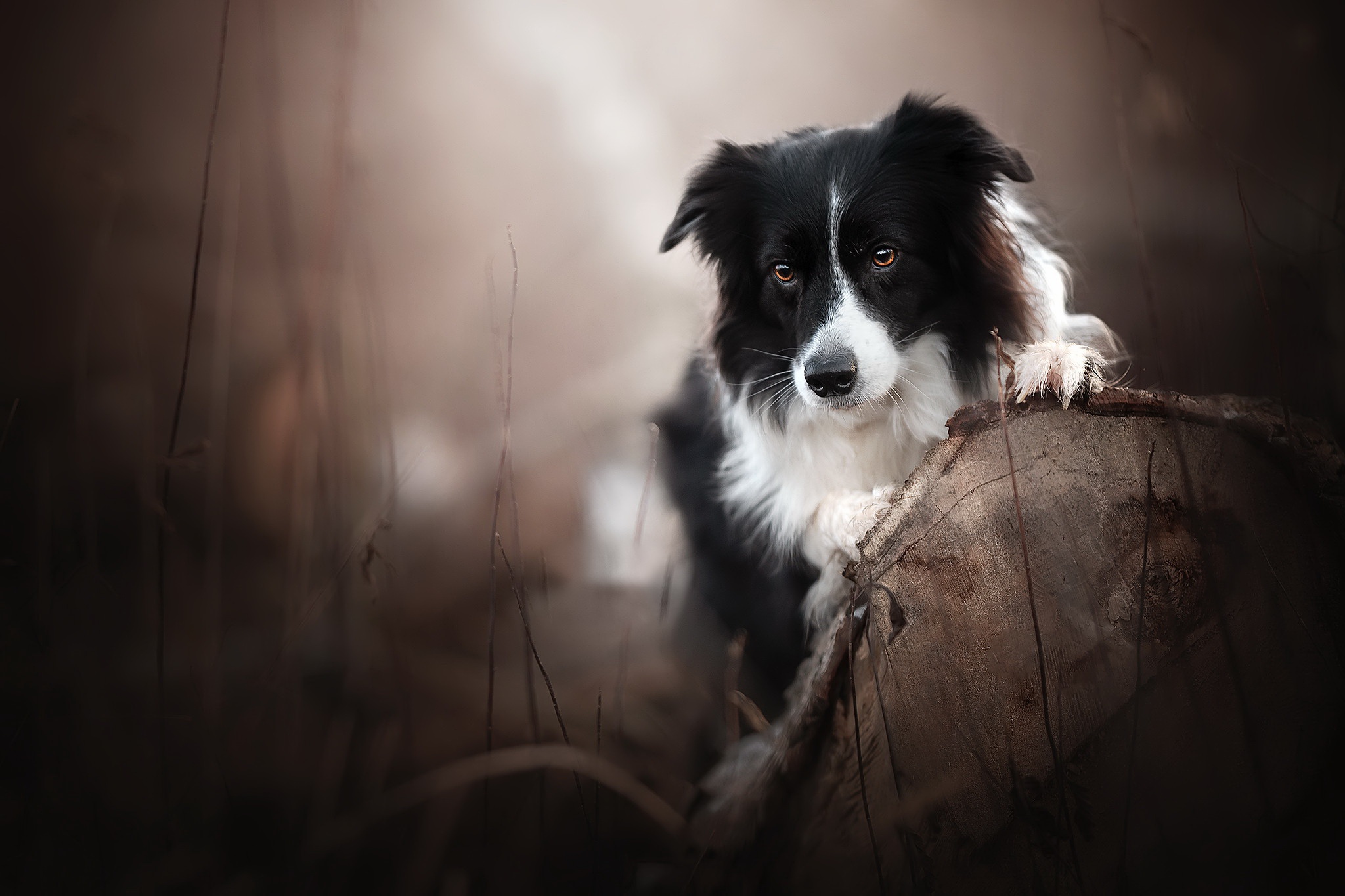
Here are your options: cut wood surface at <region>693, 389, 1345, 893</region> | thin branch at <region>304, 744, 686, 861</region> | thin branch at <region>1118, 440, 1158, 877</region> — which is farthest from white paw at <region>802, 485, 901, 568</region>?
Answer: thin branch at <region>304, 744, 686, 861</region>

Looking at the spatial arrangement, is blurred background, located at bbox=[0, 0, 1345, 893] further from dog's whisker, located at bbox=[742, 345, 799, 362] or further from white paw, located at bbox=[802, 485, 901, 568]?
white paw, located at bbox=[802, 485, 901, 568]

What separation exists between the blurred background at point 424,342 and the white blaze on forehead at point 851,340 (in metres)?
0.55

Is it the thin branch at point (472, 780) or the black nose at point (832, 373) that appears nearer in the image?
the thin branch at point (472, 780)

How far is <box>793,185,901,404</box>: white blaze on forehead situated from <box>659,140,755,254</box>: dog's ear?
34 cm

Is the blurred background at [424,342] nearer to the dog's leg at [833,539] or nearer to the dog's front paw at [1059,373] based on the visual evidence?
the dog's front paw at [1059,373]

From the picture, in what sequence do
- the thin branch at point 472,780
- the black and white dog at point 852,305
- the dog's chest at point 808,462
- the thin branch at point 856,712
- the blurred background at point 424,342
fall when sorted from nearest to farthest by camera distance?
the thin branch at point 472,780
the thin branch at point 856,712
the blurred background at point 424,342
the black and white dog at point 852,305
the dog's chest at point 808,462

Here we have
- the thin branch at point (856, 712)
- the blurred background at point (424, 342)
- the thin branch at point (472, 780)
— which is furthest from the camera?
the blurred background at point (424, 342)

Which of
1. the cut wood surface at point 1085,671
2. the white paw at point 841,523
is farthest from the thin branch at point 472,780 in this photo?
the white paw at point 841,523

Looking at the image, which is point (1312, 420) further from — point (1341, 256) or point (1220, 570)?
point (1341, 256)

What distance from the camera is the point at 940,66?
3.40 m

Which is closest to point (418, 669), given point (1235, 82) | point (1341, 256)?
point (1341, 256)

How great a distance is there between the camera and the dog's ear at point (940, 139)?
199cm

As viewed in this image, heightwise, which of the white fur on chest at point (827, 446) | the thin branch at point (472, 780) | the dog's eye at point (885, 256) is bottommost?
the thin branch at point (472, 780)

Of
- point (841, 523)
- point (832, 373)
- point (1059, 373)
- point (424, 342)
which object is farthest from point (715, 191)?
point (424, 342)
